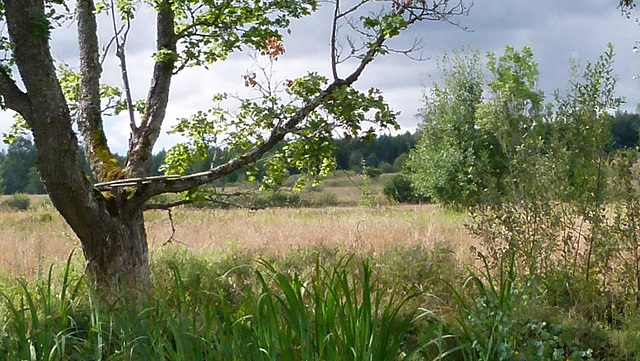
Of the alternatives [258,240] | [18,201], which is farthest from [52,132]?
[18,201]

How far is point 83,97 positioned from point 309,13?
2238mm

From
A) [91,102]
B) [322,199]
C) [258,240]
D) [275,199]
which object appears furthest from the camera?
[322,199]

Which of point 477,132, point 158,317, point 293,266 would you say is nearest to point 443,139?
point 477,132

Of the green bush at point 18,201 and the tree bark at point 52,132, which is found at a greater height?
the tree bark at point 52,132

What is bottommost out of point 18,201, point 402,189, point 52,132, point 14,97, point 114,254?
point 402,189

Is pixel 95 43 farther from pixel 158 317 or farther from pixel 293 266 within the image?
pixel 158 317

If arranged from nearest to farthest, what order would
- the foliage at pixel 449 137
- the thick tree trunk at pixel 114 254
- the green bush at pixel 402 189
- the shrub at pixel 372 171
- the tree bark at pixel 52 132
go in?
the tree bark at pixel 52 132 < the thick tree trunk at pixel 114 254 < the shrub at pixel 372 171 < the foliage at pixel 449 137 < the green bush at pixel 402 189

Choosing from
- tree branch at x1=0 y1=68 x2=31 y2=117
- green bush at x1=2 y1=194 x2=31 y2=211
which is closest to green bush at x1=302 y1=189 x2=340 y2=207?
green bush at x1=2 y1=194 x2=31 y2=211

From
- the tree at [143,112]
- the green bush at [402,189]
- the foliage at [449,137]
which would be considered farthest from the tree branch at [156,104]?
the green bush at [402,189]

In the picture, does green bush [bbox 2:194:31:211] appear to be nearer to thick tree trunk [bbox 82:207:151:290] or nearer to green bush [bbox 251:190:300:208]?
green bush [bbox 251:190:300:208]

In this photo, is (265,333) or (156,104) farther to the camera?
(156,104)

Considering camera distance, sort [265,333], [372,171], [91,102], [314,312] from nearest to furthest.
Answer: [265,333] < [314,312] < [91,102] < [372,171]

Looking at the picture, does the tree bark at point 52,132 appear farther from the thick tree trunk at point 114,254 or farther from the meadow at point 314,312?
the meadow at point 314,312

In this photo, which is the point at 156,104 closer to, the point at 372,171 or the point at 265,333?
the point at 265,333
